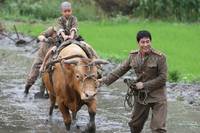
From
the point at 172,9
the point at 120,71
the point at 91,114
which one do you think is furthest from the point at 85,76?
the point at 172,9

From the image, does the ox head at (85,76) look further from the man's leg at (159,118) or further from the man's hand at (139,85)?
the man's leg at (159,118)

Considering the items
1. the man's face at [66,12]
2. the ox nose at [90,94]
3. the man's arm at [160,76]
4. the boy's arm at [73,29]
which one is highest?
the man's face at [66,12]

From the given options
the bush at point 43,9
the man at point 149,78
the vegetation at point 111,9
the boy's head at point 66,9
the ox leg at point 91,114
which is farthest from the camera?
the bush at point 43,9

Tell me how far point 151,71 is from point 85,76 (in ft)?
3.70

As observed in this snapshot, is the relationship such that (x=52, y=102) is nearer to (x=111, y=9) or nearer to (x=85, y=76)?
(x=85, y=76)

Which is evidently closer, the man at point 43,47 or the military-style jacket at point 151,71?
the military-style jacket at point 151,71

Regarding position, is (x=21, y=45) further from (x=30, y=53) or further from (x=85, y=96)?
(x=85, y=96)

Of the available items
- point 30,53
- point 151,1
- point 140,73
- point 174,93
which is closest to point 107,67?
point 174,93

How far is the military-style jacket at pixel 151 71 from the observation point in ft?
31.2

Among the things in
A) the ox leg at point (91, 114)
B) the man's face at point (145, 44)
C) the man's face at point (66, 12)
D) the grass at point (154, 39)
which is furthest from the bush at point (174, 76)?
the man's face at point (145, 44)

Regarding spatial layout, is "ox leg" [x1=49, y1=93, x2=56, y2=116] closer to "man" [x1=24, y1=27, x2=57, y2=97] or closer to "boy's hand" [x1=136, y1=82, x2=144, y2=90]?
"man" [x1=24, y1=27, x2=57, y2=97]

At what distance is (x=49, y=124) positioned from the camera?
12.5m

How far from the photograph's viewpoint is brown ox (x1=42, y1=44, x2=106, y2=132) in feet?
32.4

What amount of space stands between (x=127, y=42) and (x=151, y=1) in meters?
12.0
